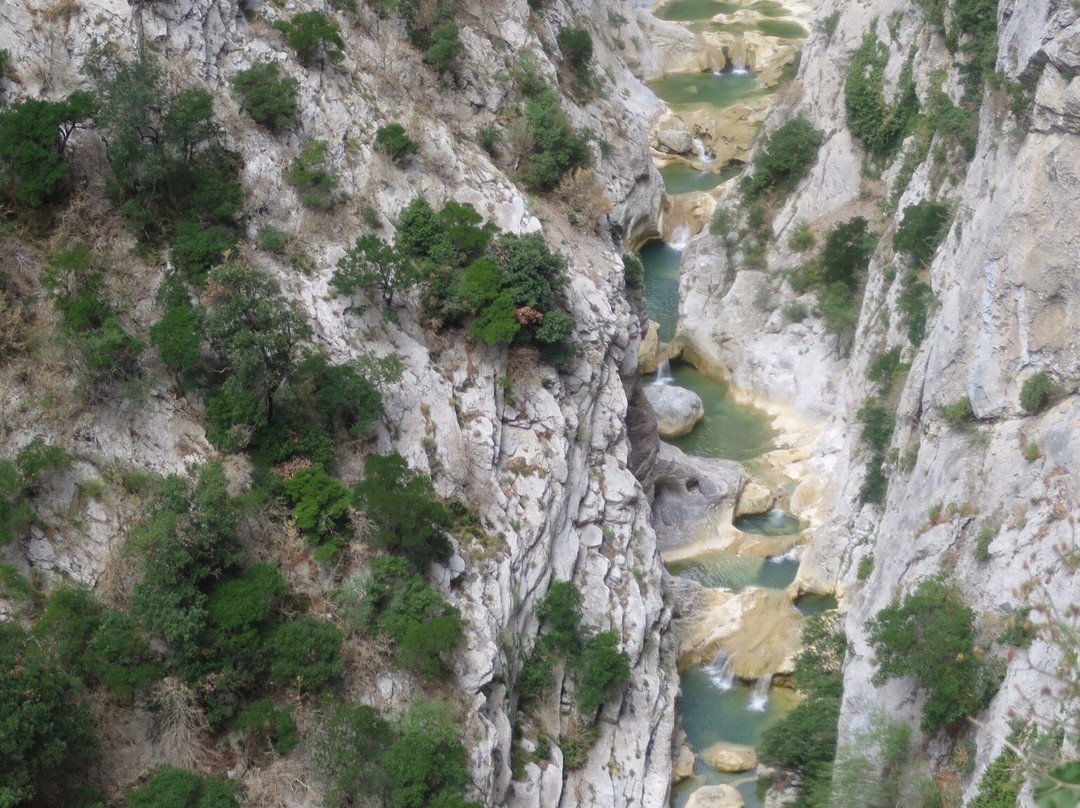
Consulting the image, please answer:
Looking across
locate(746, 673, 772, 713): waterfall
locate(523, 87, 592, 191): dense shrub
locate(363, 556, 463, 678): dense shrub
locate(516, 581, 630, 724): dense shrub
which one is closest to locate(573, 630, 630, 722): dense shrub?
locate(516, 581, 630, 724): dense shrub

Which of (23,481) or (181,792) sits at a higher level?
(23,481)

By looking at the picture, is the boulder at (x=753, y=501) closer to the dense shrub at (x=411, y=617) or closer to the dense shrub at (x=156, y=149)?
the dense shrub at (x=411, y=617)

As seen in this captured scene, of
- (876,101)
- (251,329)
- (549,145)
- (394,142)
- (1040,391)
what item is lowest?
(251,329)

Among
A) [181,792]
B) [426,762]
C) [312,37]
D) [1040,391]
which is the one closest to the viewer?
[181,792]

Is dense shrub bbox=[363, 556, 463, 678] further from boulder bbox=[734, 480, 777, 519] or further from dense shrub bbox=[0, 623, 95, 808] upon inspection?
boulder bbox=[734, 480, 777, 519]

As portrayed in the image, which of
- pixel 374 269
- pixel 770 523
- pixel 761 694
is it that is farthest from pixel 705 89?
pixel 761 694

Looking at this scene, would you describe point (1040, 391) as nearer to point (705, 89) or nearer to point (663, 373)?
point (663, 373)
